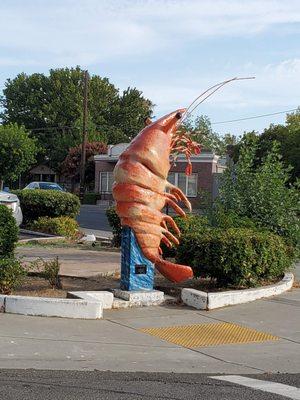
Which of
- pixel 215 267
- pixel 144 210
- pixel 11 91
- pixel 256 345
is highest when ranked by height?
pixel 11 91

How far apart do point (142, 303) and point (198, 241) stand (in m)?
1.58

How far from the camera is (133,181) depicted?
31.4 feet

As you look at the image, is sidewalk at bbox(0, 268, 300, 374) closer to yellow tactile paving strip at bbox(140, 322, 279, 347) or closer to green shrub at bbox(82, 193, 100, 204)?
yellow tactile paving strip at bbox(140, 322, 279, 347)

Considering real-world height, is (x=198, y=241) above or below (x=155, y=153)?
below

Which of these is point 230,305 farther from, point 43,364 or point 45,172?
point 45,172

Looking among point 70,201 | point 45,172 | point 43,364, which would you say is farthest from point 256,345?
point 45,172

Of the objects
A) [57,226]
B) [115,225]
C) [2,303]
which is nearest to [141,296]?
[2,303]

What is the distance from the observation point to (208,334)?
26.7 feet

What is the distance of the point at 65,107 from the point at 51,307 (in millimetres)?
58948

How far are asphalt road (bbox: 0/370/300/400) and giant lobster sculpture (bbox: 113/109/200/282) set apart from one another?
3639mm

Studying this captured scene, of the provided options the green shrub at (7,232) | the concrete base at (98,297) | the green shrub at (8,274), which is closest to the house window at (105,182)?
the green shrub at (7,232)

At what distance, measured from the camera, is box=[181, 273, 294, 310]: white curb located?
953 cm

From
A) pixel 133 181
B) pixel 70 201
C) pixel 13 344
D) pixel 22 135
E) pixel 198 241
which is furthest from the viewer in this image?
pixel 22 135

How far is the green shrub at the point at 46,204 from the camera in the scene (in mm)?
20250
